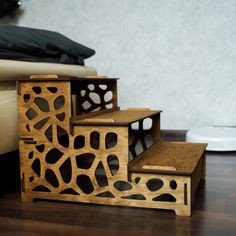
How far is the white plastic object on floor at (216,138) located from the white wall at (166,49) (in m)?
0.26

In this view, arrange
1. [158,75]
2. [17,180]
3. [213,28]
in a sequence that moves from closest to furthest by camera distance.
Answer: [17,180]
[213,28]
[158,75]

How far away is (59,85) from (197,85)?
1421 millimetres

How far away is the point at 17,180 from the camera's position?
5.08ft

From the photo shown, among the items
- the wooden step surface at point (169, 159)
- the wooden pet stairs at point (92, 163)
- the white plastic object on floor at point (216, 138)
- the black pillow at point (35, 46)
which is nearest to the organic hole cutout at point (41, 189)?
the wooden pet stairs at point (92, 163)

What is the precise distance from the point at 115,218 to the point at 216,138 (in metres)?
1.12

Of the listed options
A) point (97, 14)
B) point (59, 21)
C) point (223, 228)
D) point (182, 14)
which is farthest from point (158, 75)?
point (223, 228)

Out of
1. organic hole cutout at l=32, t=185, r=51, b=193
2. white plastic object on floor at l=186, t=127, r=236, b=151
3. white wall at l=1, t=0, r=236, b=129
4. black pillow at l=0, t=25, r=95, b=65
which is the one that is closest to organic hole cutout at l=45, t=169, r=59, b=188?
organic hole cutout at l=32, t=185, r=51, b=193

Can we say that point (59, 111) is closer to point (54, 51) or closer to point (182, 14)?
point (54, 51)

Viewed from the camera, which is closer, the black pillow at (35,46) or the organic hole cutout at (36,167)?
the organic hole cutout at (36,167)

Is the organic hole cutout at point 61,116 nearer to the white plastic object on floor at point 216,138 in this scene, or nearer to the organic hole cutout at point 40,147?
the organic hole cutout at point 40,147

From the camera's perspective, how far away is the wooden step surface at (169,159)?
111cm

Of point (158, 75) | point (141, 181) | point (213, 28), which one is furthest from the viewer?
point (158, 75)

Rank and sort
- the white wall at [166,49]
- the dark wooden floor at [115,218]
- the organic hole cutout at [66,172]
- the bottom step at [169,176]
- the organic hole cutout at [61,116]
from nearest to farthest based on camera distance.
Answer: the dark wooden floor at [115,218] < the bottom step at [169,176] < the organic hole cutout at [61,116] < the organic hole cutout at [66,172] < the white wall at [166,49]

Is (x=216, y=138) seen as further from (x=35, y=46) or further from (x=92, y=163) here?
(x=35, y=46)
